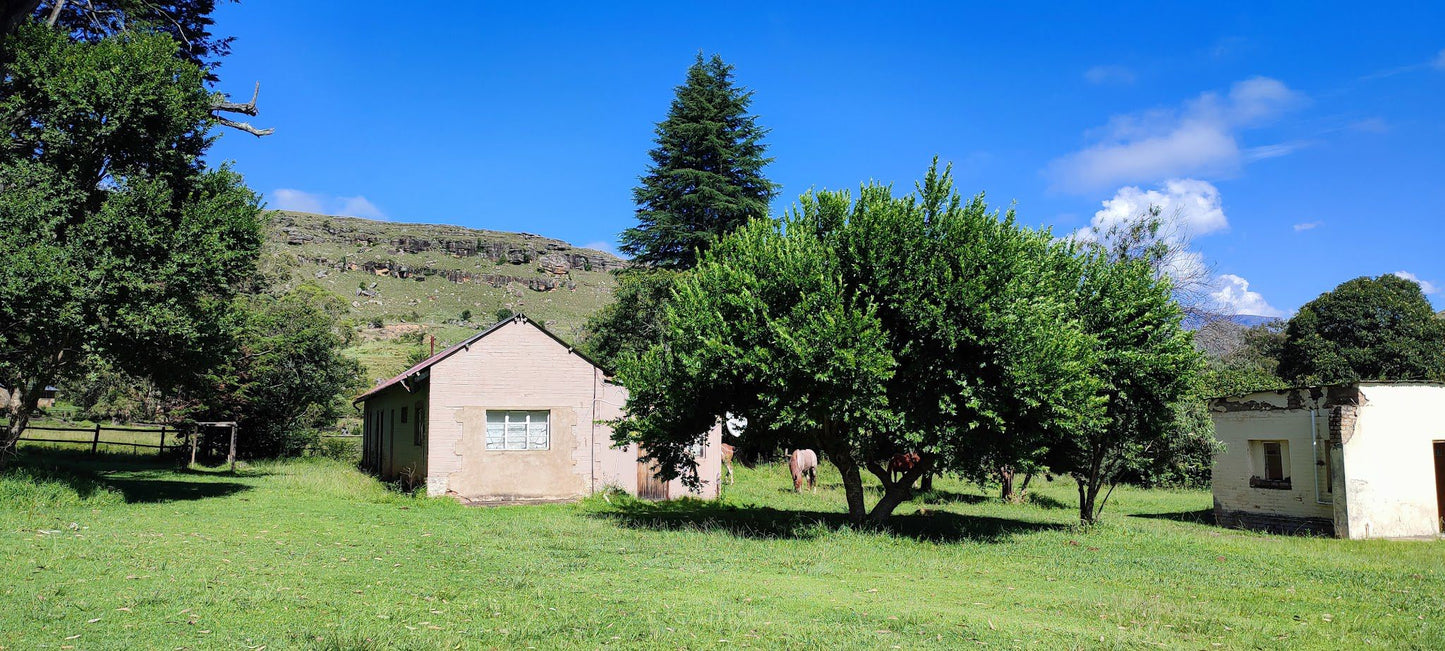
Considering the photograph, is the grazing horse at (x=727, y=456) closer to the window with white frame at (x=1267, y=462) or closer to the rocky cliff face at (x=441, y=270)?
the window with white frame at (x=1267, y=462)

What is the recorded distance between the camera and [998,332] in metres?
14.4

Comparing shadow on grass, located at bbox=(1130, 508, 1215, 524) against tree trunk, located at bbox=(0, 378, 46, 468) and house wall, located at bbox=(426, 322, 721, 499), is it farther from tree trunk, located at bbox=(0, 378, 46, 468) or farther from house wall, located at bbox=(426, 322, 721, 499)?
tree trunk, located at bbox=(0, 378, 46, 468)

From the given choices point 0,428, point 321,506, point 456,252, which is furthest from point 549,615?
point 456,252

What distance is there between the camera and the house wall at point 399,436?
2350cm

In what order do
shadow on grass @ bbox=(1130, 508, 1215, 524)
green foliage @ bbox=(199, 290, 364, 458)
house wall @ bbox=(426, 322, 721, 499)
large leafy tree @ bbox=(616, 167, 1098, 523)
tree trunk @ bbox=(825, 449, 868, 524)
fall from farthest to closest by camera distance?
1. green foliage @ bbox=(199, 290, 364, 458)
2. shadow on grass @ bbox=(1130, 508, 1215, 524)
3. house wall @ bbox=(426, 322, 721, 499)
4. tree trunk @ bbox=(825, 449, 868, 524)
5. large leafy tree @ bbox=(616, 167, 1098, 523)

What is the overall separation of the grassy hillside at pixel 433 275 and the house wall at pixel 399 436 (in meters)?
38.0

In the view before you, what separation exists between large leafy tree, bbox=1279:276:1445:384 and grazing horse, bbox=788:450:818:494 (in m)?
25.9

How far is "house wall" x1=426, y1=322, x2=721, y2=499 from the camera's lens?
21719 millimetres

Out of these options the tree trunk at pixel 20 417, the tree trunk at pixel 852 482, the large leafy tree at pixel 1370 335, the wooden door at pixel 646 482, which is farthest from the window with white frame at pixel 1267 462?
the tree trunk at pixel 20 417

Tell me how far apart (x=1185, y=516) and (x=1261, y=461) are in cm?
315

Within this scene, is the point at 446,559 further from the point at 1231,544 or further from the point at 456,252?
the point at 456,252

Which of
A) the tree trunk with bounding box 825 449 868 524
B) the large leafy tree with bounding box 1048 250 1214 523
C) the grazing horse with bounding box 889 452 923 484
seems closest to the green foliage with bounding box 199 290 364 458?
the tree trunk with bounding box 825 449 868 524

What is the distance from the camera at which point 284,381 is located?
34969 mm

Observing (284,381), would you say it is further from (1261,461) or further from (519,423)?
(1261,461)
